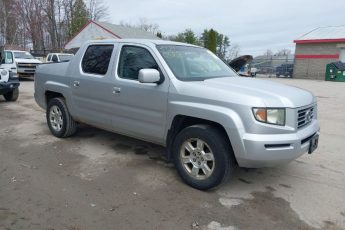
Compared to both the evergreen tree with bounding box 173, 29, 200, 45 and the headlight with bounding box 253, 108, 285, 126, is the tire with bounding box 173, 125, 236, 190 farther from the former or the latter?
the evergreen tree with bounding box 173, 29, 200, 45

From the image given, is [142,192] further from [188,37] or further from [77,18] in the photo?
[188,37]

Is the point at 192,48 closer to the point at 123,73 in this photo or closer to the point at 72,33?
the point at 123,73

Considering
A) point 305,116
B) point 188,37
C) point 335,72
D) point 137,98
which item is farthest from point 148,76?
point 188,37

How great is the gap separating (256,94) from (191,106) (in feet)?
2.54

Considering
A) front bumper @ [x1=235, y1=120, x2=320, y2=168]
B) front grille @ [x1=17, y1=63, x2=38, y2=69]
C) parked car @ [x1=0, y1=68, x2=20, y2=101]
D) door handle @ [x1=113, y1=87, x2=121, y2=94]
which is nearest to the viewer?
front bumper @ [x1=235, y1=120, x2=320, y2=168]

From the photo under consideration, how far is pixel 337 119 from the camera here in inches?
353

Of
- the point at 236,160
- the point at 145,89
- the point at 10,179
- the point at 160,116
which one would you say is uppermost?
the point at 145,89

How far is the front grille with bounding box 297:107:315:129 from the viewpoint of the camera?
3975mm

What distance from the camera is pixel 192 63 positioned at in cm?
489

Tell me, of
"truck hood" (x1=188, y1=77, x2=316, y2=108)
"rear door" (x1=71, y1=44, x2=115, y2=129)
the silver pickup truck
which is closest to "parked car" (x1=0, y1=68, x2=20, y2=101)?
the silver pickup truck

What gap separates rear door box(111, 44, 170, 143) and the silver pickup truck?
1 cm

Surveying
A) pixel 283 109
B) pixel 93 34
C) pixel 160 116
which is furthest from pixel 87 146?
pixel 93 34

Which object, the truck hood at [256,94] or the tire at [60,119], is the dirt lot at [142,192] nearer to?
the tire at [60,119]

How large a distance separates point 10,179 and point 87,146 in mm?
1679
